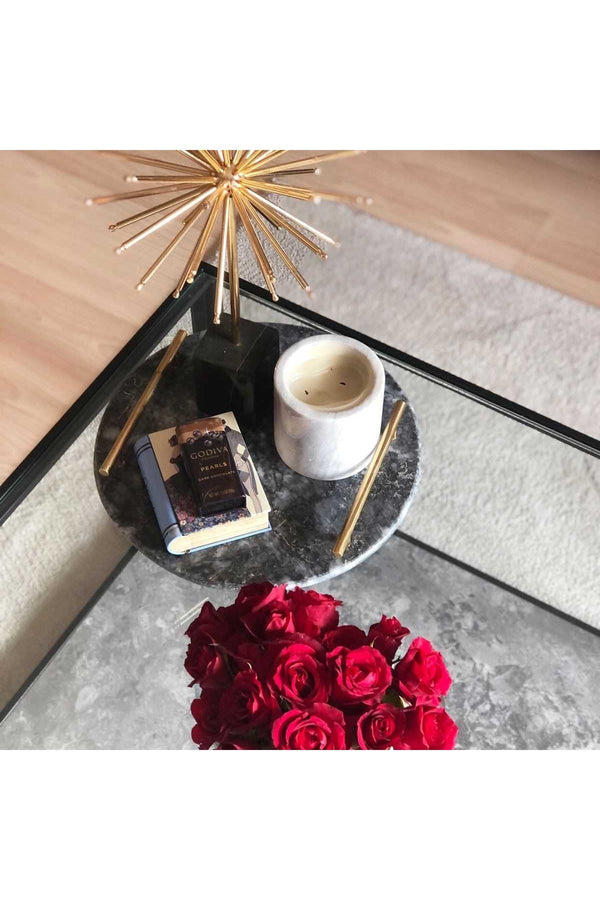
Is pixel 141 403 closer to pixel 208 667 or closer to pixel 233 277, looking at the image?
pixel 233 277

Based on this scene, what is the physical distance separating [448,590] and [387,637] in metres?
0.25

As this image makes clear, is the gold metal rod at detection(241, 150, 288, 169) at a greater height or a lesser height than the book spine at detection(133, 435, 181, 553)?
greater

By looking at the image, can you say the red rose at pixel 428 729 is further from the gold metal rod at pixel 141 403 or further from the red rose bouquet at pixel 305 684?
the gold metal rod at pixel 141 403

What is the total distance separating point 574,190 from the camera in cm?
181

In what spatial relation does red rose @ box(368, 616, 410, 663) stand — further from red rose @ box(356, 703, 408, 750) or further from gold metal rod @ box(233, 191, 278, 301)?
gold metal rod @ box(233, 191, 278, 301)

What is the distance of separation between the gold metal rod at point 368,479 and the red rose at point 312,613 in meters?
0.14

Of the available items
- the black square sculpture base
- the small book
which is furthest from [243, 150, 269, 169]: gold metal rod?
the small book

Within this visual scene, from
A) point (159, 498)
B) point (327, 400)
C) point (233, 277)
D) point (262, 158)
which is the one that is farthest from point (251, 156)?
point (159, 498)

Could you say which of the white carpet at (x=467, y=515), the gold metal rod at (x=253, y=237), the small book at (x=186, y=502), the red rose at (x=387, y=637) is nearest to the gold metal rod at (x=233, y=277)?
the gold metal rod at (x=253, y=237)

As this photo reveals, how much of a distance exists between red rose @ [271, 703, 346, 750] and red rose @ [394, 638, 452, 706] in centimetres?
8

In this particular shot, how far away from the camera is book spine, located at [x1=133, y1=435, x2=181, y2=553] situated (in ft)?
2.95

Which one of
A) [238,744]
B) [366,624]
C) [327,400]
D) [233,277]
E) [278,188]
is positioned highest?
[278,188]

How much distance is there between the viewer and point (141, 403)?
1023 millimetres

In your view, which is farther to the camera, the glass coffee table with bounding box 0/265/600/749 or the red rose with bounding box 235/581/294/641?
the glass coffee table with bounding box 0/265/600/749
